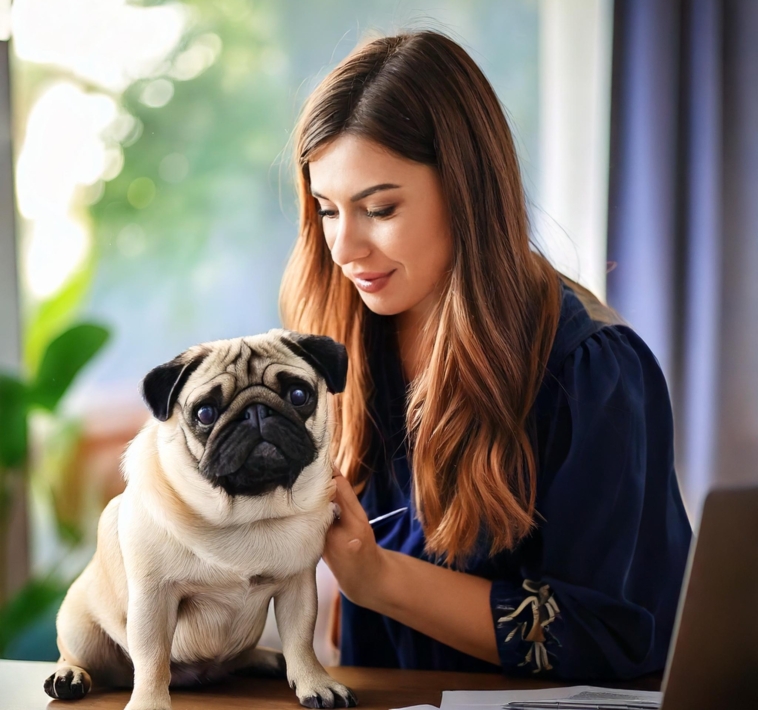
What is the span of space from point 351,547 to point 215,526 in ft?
0.67

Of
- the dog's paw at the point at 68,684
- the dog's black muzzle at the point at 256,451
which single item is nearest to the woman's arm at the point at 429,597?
the dog's black muzzle at the point at 256,451

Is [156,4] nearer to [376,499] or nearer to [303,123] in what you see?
[303,123]

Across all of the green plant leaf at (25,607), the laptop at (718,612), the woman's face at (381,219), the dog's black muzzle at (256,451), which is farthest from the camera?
the green plant leaf at (25,607)

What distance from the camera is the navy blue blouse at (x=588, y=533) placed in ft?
3.56

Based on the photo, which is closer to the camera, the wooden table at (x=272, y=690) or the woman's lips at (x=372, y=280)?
the wooden table at (x=272, y=690)

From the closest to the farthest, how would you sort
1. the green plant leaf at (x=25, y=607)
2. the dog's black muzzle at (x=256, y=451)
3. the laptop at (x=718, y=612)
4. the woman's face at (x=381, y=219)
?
1. the laptop at (x=718, y=612)
2. the dog's black muzzle at (x=256, y=451)
3. the woman's face at (x=381, y=219)
4. the green plant leaf at (x=25, y=607)

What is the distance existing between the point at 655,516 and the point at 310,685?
0.61m

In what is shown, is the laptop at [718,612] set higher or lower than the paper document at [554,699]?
higher

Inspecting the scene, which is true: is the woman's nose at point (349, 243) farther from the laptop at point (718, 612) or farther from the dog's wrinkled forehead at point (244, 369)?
the laptop at point (718, 612)

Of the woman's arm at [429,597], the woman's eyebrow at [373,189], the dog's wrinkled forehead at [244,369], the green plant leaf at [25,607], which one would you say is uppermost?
the woman's eyebrow at [373,189]

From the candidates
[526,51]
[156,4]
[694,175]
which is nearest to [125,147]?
[156,4]

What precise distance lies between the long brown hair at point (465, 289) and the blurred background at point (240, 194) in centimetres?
42

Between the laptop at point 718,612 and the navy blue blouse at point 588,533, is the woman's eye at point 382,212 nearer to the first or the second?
the navy blue blouse at point 588,533

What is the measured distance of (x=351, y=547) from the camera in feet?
3.37
